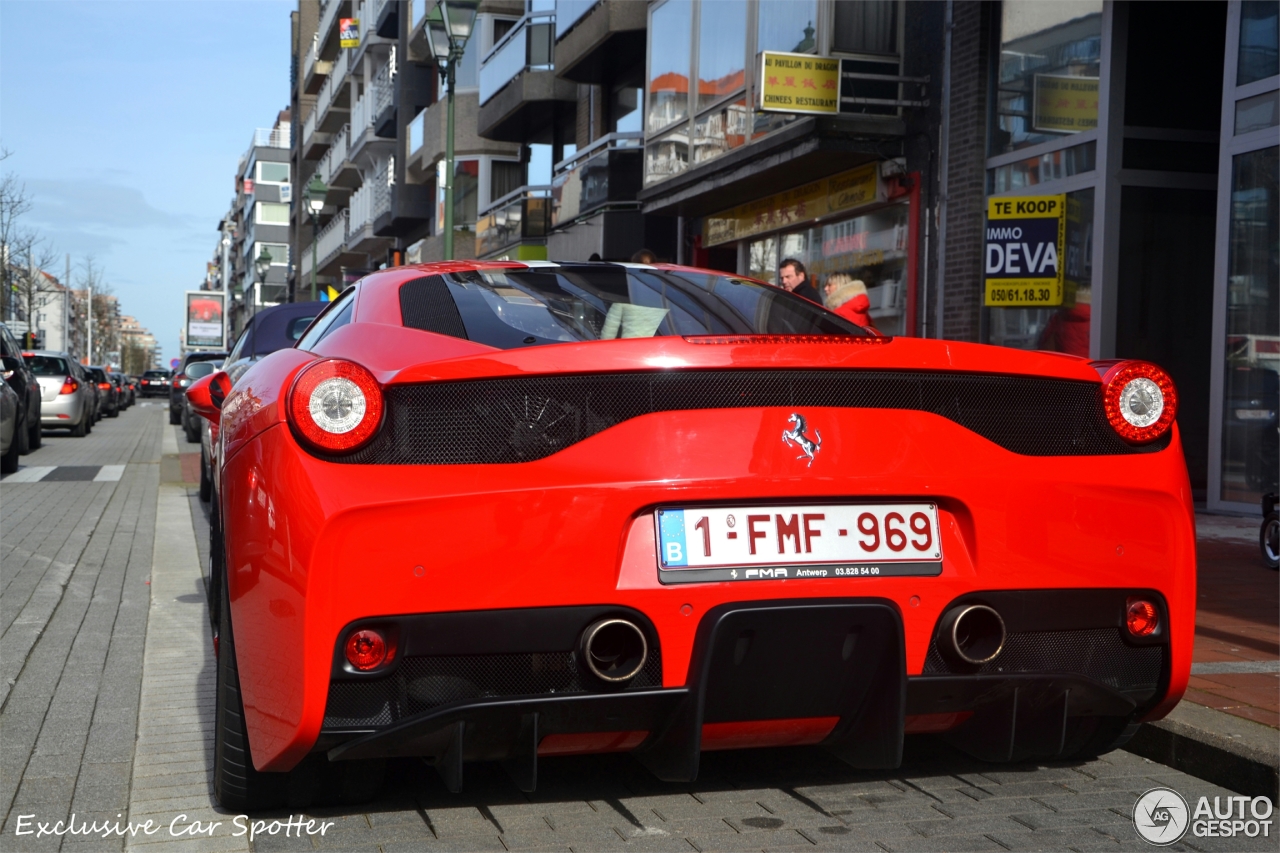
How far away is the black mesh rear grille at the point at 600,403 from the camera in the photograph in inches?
113

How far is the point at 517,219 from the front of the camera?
90.5 ft

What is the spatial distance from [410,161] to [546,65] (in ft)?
37.7

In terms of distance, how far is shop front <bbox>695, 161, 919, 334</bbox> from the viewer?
14836mm

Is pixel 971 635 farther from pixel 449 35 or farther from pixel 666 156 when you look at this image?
pixel 666 156

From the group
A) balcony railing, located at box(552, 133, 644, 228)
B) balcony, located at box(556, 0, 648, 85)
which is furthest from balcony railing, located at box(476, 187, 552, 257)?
balcony, located at box(556, 0, 648, 85)

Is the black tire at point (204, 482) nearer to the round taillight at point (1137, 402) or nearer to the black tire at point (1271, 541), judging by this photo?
the black tire at point (1271, 541)

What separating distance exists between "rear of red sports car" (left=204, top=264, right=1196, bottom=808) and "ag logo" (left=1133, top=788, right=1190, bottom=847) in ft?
0.99

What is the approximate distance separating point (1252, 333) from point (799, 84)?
18.4 feet

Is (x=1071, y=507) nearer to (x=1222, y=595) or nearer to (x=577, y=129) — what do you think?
(x=1222, y=595)

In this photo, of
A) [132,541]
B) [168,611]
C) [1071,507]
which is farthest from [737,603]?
[132,541]

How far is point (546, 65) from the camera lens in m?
27.7

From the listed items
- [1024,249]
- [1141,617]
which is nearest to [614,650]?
[1141,617]

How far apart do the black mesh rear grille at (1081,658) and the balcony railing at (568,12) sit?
21.5 metres

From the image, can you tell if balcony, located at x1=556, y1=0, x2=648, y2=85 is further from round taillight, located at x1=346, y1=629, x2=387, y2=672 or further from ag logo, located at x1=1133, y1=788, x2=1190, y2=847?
round taillight, located at x1=346, y1=629, x2=387, y2=672
